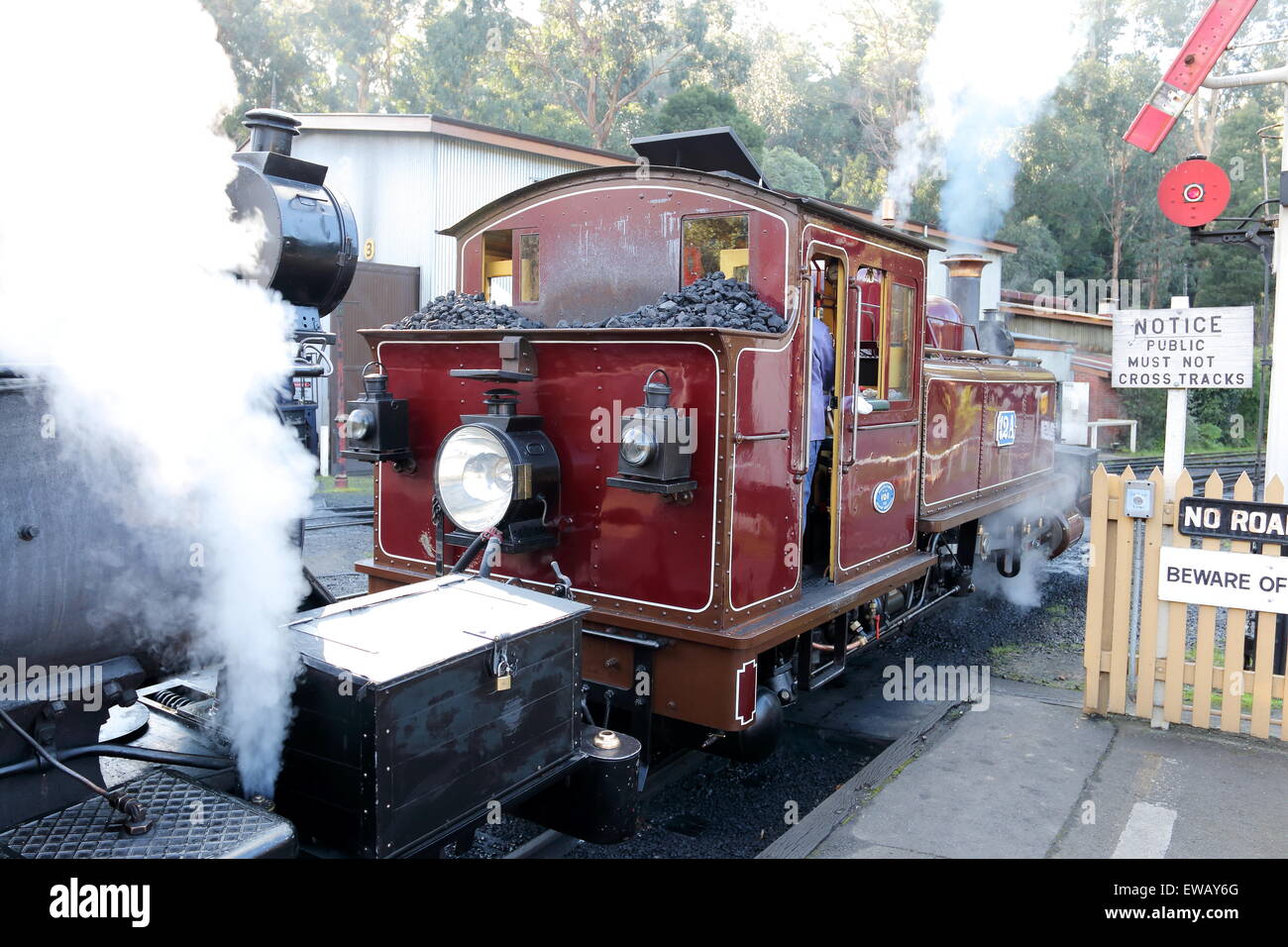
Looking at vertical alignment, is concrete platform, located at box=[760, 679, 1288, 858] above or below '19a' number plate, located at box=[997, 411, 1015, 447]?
below

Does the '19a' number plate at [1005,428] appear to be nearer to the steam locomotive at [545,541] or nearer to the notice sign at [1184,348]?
the steam locomotive at [545,541]

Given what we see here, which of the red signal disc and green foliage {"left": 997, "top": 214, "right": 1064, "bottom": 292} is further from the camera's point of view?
green foliage {"left": 997, "top": 214, "right": 1064, "bottom": 292}

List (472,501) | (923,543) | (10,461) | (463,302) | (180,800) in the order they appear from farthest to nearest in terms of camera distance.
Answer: (923,543)
(463,302)
(472,501)
(180,800)
(10,461)

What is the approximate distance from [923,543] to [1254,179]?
113 feet

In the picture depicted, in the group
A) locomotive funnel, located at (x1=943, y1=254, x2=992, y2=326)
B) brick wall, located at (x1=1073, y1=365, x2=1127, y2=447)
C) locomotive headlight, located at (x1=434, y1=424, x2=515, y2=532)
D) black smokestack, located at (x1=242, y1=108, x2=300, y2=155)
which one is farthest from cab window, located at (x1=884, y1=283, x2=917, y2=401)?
brick wall, located at (x1=1073, y1=365, x2=1127, y2=447)

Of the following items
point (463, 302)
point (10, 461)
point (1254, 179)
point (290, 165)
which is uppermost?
point (1254, 179)

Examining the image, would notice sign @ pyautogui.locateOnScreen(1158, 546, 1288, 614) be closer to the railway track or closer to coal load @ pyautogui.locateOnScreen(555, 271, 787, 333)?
coal load @ pyautogui.locateOnScreen(555, 271, 787, 333)

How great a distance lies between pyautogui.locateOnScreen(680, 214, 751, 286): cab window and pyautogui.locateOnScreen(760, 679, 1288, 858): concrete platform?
228 centimetres

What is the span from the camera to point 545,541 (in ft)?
13.5

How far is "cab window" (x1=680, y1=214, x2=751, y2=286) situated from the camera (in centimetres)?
428

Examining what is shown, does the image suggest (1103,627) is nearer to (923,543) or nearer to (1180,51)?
(923,543)

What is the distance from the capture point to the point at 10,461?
223 cm

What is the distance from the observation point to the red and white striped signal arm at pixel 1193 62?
6.46 meters
